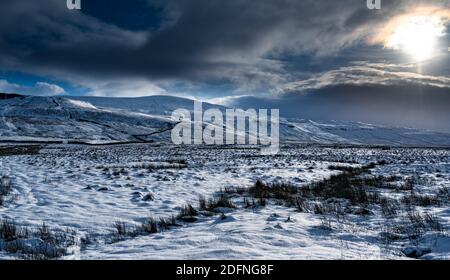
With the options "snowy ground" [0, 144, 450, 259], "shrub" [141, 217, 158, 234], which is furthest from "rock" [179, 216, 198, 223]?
"shrub" [141, 217, 158, 234]

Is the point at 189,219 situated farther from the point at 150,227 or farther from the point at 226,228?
the point at 226,228

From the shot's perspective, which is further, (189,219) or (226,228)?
(189,219)

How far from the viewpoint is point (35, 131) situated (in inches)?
4500

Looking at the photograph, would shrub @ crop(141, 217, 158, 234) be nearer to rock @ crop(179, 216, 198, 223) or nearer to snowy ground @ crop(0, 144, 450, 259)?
snowy ground @ crop(0, 144, 450, 259)

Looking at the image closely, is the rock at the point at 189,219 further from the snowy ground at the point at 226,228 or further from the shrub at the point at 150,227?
the shrub at the point at 150,227

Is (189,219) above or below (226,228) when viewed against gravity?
below

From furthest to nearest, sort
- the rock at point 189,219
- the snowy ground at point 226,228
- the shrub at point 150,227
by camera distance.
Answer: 1. the rock at point 189,219
2. the shrub at point 150,227
3. the snowy ground at point 226,228

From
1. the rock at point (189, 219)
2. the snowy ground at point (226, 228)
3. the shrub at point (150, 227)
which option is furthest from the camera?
the rock at point (189, 219)

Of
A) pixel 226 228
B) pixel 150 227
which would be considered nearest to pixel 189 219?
pixel 150 227

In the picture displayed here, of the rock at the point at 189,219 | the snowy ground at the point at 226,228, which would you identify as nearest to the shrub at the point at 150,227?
the snowy ground at the point at 226,228

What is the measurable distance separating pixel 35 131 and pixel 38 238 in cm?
12360
